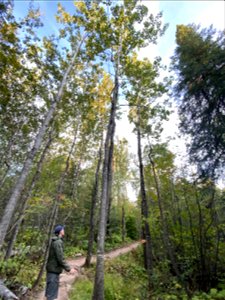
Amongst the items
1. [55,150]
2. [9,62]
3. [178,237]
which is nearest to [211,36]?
[9,62]

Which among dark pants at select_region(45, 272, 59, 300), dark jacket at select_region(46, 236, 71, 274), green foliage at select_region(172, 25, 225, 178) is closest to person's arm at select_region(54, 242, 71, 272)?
dark jacket at select_region(46, 236, 71, 274)

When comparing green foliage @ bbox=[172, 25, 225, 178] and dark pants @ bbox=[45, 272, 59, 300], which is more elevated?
green foliage @ bbox=[172, 25, 225, 178]

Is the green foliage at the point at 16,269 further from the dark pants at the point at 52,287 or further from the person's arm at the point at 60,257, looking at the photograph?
the person's arm at the point at 60,257

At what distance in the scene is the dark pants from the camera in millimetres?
4328

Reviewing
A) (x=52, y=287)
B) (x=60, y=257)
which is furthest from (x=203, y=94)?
(x=52, y=287)

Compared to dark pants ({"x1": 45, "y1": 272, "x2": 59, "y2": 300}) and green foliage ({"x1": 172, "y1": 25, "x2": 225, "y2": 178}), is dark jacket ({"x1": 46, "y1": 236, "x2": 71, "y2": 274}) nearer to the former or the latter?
dark pants ({"x1": 45, "y1": 272, "x2": 59, "y2": 300})

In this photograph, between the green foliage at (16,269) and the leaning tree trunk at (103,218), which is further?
the leaning tree trunk at (103,218)

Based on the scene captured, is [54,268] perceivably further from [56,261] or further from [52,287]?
[52,287]

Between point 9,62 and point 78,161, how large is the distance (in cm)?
971

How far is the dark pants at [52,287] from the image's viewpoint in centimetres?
433

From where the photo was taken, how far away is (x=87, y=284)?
787cm

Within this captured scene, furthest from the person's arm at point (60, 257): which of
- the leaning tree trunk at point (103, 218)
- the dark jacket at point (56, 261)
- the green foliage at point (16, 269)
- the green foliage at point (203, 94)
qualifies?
the green foliage at point (203, 94)

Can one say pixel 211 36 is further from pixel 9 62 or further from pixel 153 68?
pixel 9 62

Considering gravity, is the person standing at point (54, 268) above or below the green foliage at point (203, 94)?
below
